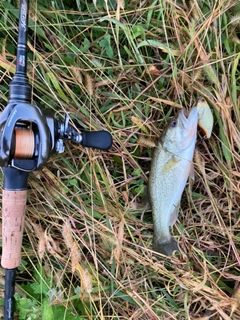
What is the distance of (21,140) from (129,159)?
0.71 meters

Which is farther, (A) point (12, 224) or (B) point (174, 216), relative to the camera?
(B) point (174, 216)

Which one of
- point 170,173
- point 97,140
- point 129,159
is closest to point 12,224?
point 97,140

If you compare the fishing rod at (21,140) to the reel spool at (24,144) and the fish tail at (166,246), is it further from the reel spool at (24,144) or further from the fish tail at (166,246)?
the fish tail at (166,246)

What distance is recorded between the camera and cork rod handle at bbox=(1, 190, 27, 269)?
64.2 inches

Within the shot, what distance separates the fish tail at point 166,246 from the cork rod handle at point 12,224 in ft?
2.39

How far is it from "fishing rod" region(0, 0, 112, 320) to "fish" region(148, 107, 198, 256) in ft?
1.23

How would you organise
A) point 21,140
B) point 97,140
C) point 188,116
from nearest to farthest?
point 21,140, point 97,140, point 188,116

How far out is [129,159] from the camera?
1.99 m

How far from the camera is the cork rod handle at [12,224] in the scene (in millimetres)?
1631

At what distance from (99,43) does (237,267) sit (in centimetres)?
145

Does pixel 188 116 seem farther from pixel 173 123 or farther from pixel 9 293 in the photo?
pixel 9 293

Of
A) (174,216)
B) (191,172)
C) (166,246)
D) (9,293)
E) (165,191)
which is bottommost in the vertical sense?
(9,293)

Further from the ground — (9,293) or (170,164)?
(170,164)

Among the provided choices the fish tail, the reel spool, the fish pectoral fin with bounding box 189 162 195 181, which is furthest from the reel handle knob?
the fish tail
